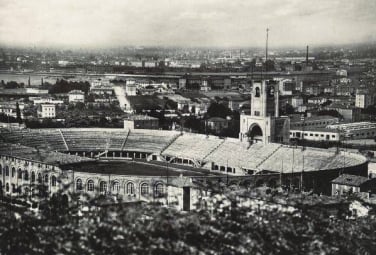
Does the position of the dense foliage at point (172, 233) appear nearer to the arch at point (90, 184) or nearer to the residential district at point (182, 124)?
the residential district at point (182, 124)

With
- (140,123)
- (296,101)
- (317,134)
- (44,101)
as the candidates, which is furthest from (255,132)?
(296,101)

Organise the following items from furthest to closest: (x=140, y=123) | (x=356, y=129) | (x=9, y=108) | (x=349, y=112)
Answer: (x=349, y=112) < (x=9, y=108) < (x=356, y=129) < (x=140, y=123)

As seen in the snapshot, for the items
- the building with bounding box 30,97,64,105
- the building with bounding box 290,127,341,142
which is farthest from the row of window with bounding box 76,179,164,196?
the building with bounding box 30,97,64,105

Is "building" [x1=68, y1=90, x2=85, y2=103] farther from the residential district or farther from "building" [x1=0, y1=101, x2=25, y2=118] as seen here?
"building" [x1=0, y1=101, x2=25, y2=118]

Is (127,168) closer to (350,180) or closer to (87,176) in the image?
(87,176)

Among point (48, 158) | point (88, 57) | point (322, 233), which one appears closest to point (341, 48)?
point (88, 57)

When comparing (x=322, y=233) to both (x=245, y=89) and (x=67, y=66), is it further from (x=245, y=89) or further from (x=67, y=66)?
(x=245, y=89)

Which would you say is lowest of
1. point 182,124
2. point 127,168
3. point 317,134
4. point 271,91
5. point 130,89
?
point 127,168
